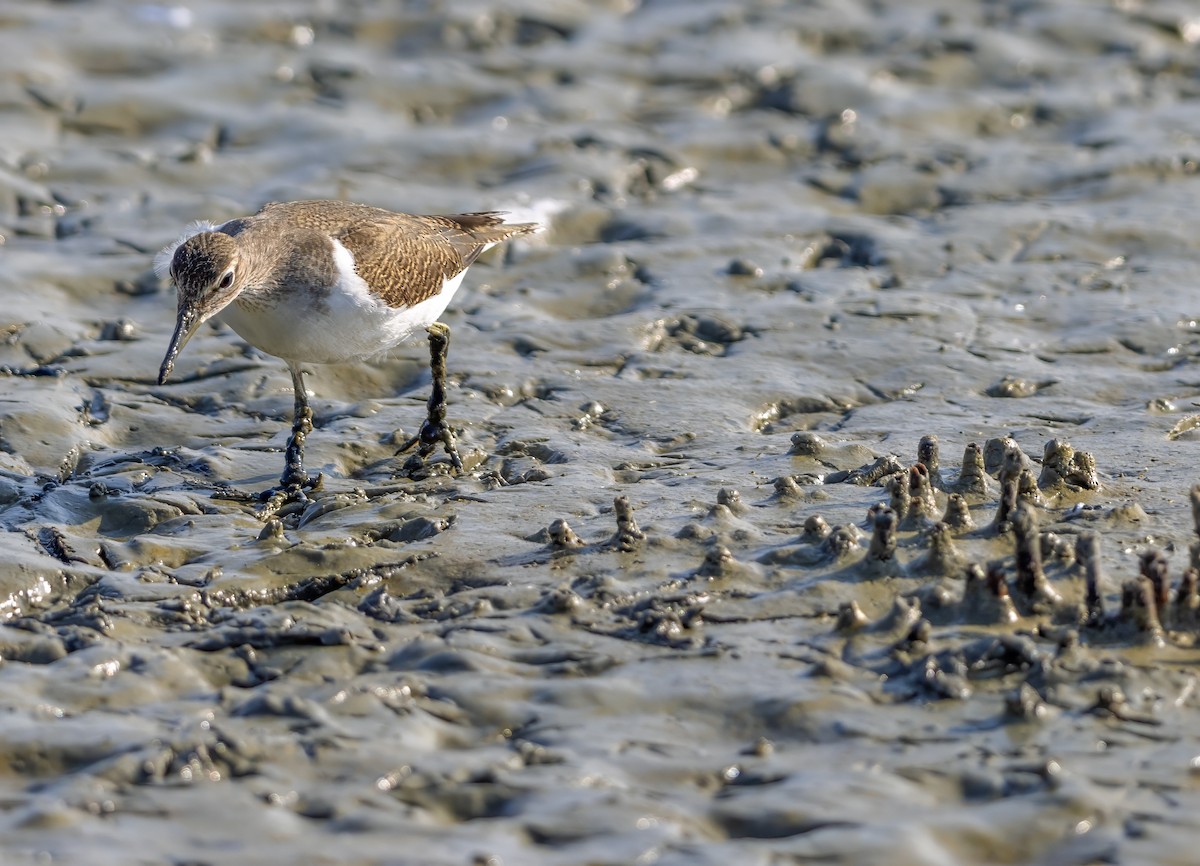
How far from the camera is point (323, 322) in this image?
298 inches

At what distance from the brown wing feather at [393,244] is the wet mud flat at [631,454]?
2.79 ft

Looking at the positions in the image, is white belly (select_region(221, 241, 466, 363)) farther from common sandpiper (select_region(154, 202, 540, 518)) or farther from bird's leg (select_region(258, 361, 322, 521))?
bird's leg (select_region(258, 361, 322, 521))

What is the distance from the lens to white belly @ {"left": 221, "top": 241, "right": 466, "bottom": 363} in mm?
7500

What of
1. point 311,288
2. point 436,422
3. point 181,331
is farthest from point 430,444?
point 181,331

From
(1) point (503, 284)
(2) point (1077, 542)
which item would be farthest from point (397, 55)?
(2) point (1077, 542)

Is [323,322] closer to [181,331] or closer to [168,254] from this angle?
[181,331]

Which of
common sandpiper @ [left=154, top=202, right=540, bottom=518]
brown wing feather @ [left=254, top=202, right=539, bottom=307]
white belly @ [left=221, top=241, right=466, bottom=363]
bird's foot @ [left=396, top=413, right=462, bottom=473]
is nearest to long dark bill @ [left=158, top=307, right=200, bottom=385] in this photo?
common sandpiper @ [left=154, top=202, right=540, bottom=518]

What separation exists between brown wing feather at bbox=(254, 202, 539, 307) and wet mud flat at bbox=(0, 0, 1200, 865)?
0.85 m

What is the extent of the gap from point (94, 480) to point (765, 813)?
4268 millimetres

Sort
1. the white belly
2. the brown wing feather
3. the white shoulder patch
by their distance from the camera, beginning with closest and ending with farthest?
the white belly < the white shoulder patch < the brown wing feather

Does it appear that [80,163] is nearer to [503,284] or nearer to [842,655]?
[503,284]

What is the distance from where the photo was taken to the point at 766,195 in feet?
39.1

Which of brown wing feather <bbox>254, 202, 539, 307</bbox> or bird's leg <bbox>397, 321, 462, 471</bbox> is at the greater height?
brown wing feather <bbox>254, 202, 539, 307</bbox>

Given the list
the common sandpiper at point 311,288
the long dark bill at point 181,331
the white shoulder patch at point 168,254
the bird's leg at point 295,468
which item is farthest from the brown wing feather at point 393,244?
the long dark bill at point 181,331
